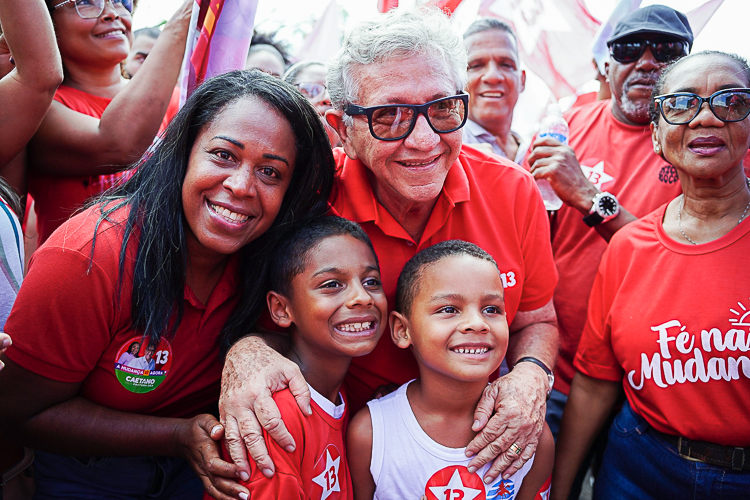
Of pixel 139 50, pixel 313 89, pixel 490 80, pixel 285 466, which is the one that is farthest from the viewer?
pixel 139 50

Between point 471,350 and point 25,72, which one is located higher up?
point 25,72

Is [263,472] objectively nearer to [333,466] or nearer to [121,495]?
[333,466]

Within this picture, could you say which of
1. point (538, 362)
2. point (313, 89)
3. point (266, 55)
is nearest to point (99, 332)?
point (538, 362)

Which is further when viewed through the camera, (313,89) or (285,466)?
(313,89)

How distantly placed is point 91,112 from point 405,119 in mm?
1795

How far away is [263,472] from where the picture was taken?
1.76 m

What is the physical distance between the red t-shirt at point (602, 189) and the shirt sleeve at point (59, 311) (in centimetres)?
240

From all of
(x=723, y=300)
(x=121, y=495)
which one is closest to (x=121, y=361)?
(x=121, y=495)

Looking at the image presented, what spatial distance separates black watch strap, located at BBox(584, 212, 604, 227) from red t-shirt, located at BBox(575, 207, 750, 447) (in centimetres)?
47

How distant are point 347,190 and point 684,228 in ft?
4.77

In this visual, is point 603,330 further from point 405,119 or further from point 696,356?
point 405,119

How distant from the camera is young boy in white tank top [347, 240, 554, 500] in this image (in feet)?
6.89

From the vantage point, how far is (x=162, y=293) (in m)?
2.04

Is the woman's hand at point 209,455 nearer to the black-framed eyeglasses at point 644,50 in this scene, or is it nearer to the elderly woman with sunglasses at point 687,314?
the elderly woman with sunglasses at point 687,314
